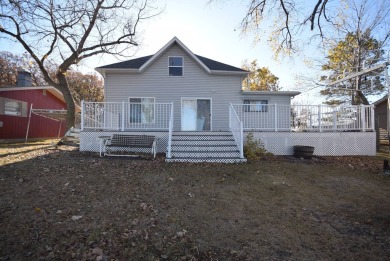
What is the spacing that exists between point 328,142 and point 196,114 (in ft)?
22.3

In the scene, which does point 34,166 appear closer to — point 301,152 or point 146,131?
point 146,131

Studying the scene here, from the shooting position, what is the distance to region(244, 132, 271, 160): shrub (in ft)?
31.0

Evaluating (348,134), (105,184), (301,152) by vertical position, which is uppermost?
(348,134)

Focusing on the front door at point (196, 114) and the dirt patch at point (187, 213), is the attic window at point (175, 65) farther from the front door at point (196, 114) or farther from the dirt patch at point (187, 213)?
the dirt patch at point (187, 213)

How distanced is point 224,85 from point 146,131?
5.70 metres

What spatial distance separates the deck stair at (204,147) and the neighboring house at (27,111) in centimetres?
1051

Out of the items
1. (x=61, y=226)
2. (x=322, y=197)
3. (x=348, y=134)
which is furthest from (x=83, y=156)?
(x=348, y=134)

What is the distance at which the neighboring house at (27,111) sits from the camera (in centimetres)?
1631

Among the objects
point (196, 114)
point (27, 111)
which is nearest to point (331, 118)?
point (196, 114)

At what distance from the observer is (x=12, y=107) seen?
55.3 ft

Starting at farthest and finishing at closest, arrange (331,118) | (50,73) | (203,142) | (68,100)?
(50,73), (68,100), (331,118), (203,142)

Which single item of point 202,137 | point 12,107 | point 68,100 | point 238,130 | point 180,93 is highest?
point 180,93

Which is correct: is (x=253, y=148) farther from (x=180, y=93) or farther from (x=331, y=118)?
(x=180, y=93)

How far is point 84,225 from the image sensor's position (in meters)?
4.16
